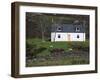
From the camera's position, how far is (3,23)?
156cm

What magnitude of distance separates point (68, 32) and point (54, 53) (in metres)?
0.18

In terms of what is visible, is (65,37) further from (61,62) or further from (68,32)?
(61,62)

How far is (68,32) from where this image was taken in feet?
5.64

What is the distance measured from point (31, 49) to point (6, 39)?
6.8 inches

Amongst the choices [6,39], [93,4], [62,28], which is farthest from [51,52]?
[93,4]

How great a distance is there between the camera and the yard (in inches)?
63.6

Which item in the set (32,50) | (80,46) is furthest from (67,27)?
(32,50)

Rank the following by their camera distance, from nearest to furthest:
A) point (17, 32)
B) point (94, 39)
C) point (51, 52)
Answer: point (17, 32) → point (51, 52) → point (94, 39)

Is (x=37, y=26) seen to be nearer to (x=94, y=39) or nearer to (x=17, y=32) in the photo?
(x=17, y=32)

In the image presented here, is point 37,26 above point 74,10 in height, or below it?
below

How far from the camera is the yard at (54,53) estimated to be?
5.30ft

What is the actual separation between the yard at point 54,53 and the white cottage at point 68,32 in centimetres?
3

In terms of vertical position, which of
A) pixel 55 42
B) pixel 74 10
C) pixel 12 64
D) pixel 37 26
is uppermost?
pixel 74 10

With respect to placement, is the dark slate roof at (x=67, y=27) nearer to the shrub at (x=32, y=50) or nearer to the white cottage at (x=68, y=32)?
the white cottage at (x=68, y=32)
